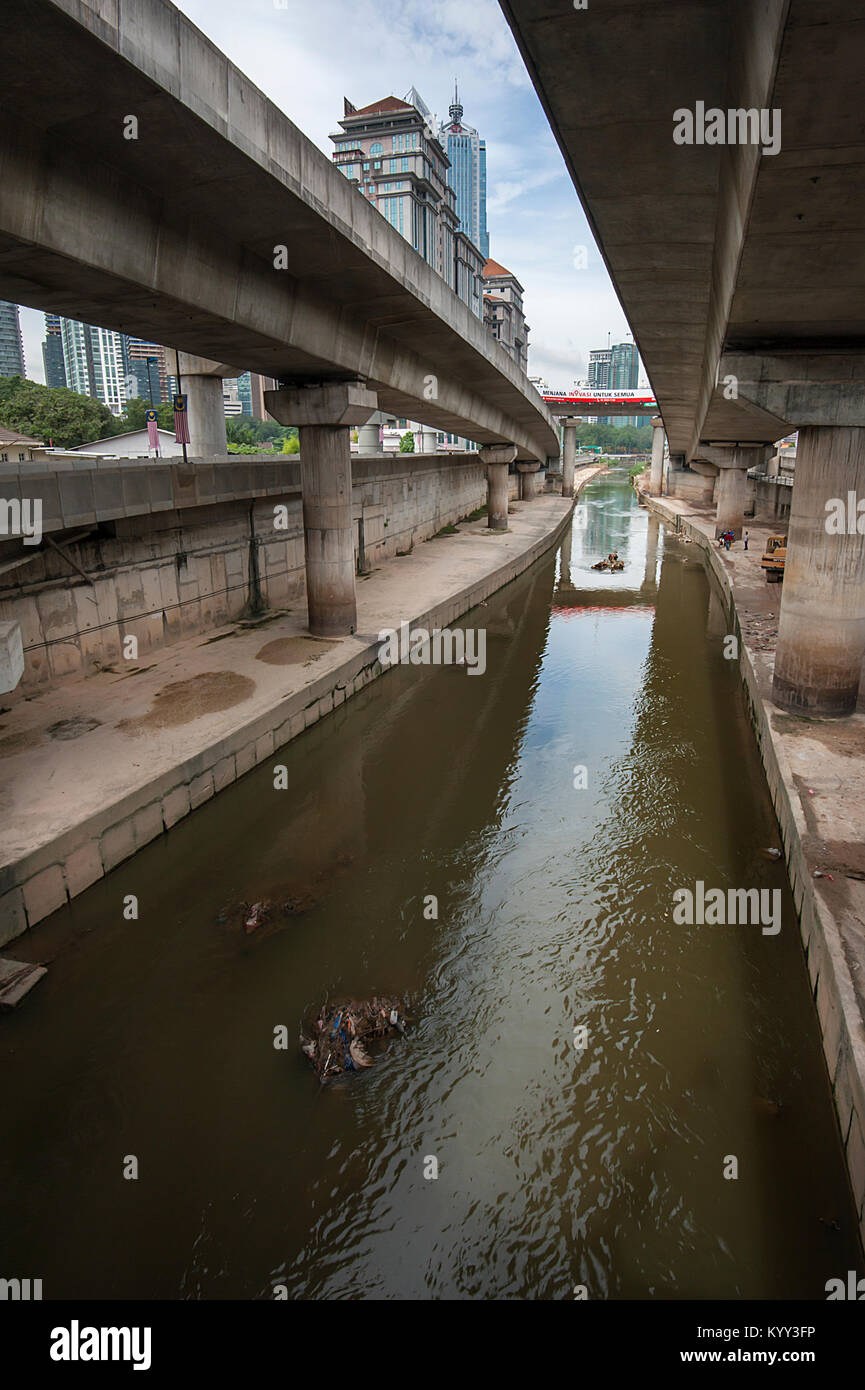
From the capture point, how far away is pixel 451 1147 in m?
Answer: 5.22

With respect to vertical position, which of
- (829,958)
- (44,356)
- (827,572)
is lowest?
(829,958)

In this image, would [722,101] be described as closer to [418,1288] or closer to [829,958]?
[829,958]

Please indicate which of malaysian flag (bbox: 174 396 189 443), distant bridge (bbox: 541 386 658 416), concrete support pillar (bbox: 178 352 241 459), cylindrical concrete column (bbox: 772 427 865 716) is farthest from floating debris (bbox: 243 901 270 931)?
distant bridge (bbox: 541 386 658 416)

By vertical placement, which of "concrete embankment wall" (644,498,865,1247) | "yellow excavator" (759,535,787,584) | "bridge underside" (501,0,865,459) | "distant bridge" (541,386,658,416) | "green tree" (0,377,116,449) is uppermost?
"distant bridge" (541,386,658,416)

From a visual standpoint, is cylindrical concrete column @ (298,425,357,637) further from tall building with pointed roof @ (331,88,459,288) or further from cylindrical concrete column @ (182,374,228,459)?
tall building with pointed roof @ (331,88,459,288)

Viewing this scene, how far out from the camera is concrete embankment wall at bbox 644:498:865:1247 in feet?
15.4

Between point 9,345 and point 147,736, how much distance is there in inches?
6543

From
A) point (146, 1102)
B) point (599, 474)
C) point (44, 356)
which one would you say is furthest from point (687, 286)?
point (44, 356)

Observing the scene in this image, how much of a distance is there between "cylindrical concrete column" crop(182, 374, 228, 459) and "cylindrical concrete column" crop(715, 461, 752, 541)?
20149 mm

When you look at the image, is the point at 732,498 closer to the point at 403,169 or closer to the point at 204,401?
the point at 204,401

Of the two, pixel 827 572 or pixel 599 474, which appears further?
pixel 599 474
